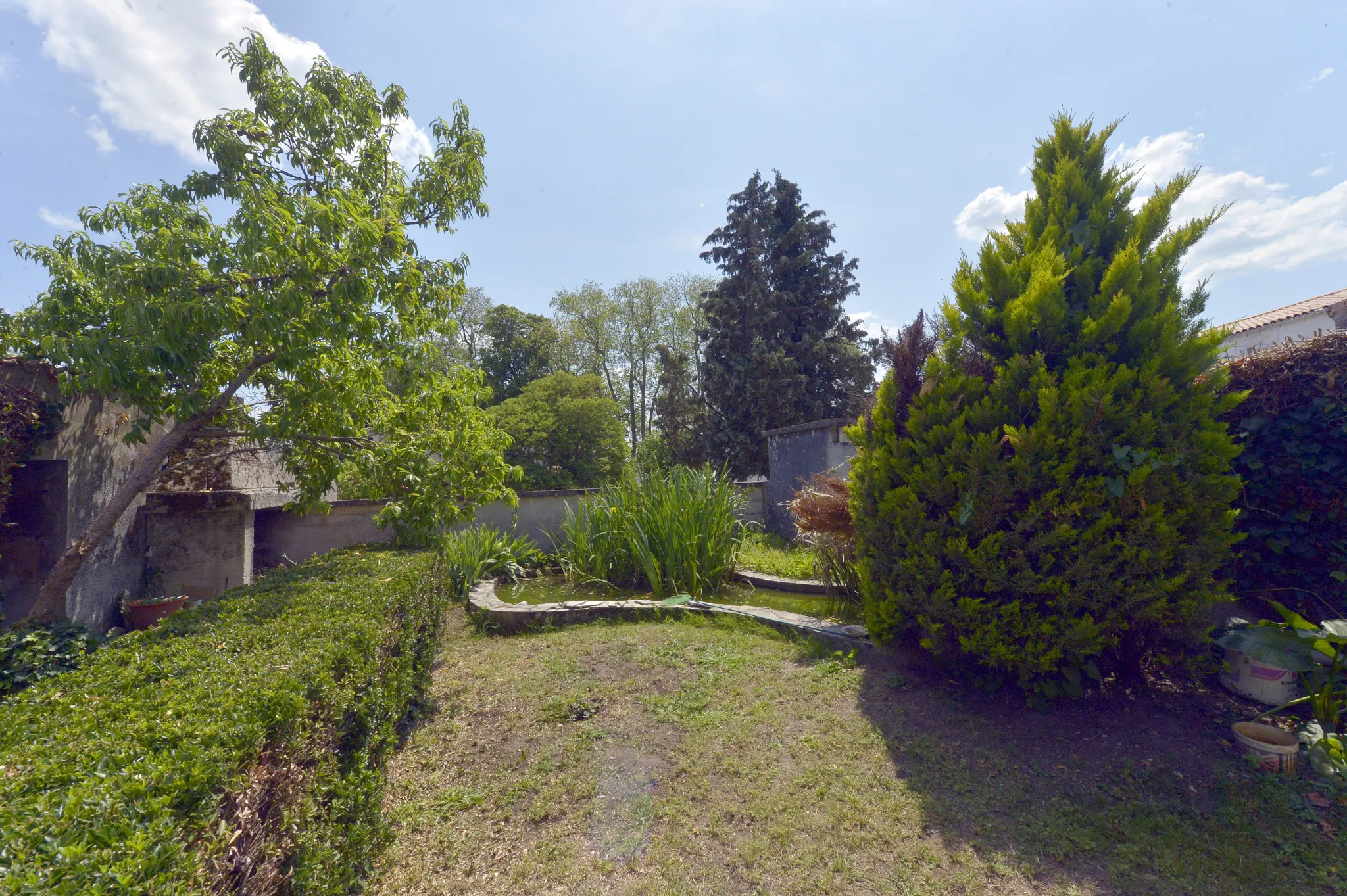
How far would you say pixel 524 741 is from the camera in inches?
123

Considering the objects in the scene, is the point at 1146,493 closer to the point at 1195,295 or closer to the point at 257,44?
the point at 1195,295

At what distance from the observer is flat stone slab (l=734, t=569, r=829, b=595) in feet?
18.5

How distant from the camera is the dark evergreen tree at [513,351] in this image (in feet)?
66.4

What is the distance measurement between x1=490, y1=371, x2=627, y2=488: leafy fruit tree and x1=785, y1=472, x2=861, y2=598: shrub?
27.5ft

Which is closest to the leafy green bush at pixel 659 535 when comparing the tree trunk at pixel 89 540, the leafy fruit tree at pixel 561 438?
the tree trunk at pixel 89 540

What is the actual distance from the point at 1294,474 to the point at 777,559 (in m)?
4.30

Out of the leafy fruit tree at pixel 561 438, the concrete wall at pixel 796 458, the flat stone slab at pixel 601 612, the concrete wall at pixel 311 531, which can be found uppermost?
the leafy fruit tree at pixel 561 438

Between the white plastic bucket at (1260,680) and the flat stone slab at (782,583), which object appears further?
the flat stone slab at (782,583)

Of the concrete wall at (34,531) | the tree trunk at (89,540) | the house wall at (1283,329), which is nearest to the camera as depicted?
the tree trunk at (89,540)

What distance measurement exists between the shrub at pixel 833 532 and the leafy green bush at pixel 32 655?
14.1ft

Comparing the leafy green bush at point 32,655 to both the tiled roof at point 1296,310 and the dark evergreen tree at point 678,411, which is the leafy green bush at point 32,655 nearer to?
A: the dark evergreen tree at point 678,411

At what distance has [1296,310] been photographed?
11078 mm

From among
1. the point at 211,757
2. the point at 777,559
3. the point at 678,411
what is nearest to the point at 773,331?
the point at 678,411

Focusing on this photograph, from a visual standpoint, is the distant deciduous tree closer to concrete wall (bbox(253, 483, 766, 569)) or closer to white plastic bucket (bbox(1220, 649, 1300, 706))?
concrete wall (bbox(253, 483, 766, 569))
